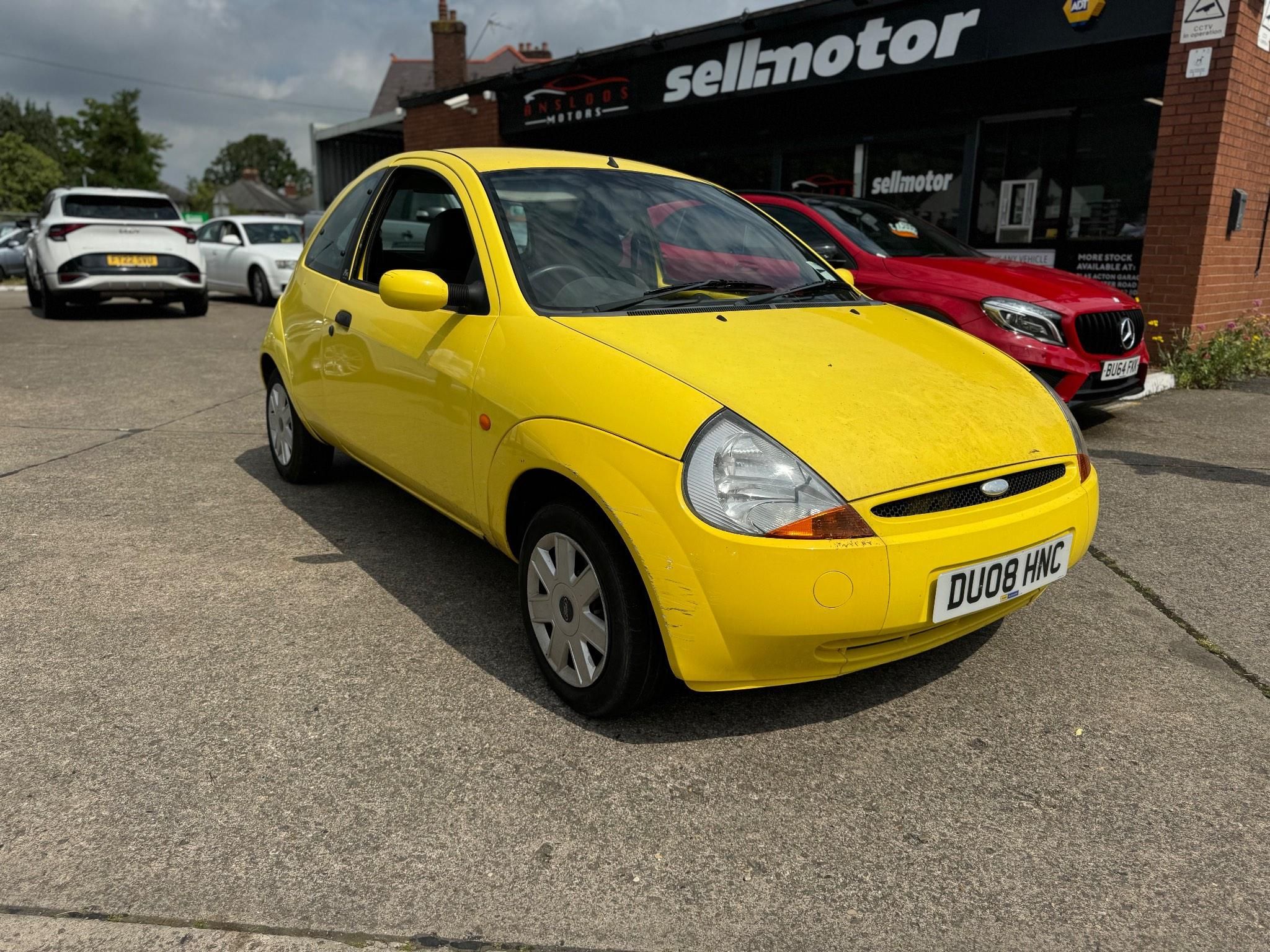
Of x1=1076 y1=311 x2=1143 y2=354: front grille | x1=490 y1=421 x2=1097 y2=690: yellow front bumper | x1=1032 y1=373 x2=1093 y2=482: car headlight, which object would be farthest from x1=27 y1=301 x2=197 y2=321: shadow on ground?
x1=1032 y1=373 x2=1093 y2=482: car headlight

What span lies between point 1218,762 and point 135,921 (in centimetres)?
262

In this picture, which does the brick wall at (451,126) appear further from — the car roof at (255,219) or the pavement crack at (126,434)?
the pavement crack at (126,434)

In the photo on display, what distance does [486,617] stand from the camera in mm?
3498

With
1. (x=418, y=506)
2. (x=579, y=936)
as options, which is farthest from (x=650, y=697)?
(x=418, y=506)

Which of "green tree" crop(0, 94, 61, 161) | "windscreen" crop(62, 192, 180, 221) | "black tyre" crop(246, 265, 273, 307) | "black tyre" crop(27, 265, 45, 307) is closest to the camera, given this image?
"windscreen" crop(62, 192, 180, 221)

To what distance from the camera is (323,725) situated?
276 centimetres

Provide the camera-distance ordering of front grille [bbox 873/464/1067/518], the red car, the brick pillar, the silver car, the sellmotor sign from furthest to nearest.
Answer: the silver car, the sellmotor sign, the brick pillar, the red car, front grille [bbox 873/464/1067/518]

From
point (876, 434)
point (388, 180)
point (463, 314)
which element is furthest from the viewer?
point (388, 180)

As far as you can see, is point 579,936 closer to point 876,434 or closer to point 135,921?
point 135,921

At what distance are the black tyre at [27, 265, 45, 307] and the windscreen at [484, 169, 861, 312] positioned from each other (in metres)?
13.2

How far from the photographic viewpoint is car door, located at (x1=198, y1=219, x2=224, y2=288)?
16.5 meters

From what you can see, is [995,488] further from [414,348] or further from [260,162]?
[260,162]

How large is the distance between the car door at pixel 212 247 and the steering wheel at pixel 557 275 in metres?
15.1

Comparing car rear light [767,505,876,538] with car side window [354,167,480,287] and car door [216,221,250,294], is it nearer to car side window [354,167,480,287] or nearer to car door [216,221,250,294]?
car side window [354,167,480,287]
